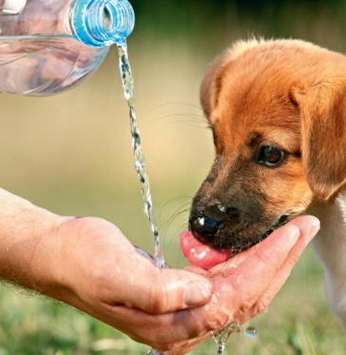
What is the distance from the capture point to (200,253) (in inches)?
171

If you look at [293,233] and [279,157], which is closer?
[293,233]

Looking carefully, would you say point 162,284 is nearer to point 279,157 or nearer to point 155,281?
point 155,281

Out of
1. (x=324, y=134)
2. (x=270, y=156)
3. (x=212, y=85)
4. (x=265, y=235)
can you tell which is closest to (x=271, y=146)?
(x=270, y=156)

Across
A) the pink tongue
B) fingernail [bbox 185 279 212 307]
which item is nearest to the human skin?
fingernail [bbox 185 279 212 307]

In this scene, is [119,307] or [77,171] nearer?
[119,307]

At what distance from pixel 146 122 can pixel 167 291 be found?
781 cm

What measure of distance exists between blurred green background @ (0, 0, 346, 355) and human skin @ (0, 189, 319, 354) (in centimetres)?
375

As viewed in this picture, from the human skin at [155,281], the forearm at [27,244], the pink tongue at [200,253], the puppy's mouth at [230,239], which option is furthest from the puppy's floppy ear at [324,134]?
the forearm at [27,244]

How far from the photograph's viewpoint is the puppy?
4.50 metres

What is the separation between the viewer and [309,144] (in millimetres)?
4602

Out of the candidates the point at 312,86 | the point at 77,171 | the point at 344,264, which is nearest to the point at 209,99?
the point at 312,86

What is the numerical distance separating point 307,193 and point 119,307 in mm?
1284

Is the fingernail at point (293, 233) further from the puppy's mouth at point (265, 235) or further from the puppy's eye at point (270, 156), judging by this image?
the puppy's eye at point (270, 156)

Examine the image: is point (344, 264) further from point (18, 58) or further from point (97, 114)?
point (97, 114)
